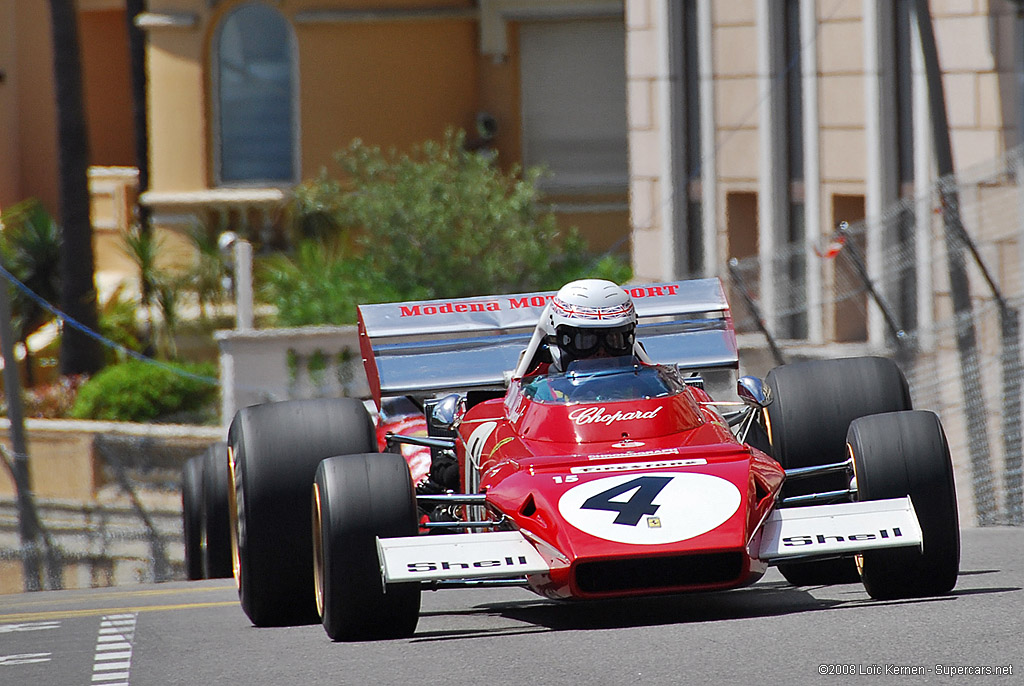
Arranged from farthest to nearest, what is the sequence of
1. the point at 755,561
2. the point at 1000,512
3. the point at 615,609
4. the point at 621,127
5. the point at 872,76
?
the point at 621,127 < the point at 872,76 < the point at 1000,512 < the point at 615,609 < the point at 755,561

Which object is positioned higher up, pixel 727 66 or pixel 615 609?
pixel 727 66

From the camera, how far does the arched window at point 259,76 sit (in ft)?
84.1

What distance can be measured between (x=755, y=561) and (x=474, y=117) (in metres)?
19.3

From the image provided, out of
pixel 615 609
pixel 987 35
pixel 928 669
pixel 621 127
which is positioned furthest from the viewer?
pixel 621 127

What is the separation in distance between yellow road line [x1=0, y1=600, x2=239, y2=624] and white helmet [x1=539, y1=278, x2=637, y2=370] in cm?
239

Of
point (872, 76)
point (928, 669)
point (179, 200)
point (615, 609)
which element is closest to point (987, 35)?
point (872, 76)

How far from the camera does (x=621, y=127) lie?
25.3 metres

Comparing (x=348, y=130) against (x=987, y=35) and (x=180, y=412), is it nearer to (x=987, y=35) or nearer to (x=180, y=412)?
(x=180, y=412)

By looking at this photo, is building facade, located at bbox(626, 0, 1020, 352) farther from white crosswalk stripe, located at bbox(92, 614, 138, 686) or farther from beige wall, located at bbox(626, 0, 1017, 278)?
white crosswalk stripe, located at bbox(92, 614, 138, 686)

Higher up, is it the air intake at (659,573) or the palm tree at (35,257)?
the palm tree at (35,257)

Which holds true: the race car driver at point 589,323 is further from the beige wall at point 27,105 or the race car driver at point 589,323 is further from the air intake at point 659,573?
the beige wall at point 27,105

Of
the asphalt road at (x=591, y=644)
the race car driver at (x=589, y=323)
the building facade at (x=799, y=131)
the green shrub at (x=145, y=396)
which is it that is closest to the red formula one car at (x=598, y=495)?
the race car driver at (x=589, y=323)

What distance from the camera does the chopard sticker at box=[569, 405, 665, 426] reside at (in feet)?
25.6

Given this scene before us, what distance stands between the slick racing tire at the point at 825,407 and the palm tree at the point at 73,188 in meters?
15.7
